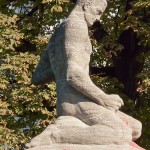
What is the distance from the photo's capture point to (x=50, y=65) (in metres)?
7.17

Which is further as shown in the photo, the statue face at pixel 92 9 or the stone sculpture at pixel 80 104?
the statue face at pixel 92 9

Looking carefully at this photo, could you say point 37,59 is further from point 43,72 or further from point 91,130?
point 91,130

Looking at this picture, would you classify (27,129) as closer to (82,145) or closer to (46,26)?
(46,26)

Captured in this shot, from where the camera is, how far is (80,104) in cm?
658

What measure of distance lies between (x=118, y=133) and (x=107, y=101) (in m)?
0.45

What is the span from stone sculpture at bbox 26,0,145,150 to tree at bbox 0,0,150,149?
536cm

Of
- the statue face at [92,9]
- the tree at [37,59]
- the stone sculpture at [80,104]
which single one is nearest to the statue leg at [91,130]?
the stone sculpture at [80,104]

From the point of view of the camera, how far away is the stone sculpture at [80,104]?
20.6ft

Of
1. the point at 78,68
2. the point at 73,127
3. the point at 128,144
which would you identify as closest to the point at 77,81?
the point at 78,68

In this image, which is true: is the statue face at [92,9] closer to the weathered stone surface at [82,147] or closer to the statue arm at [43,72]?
the statue arm at [43,72]

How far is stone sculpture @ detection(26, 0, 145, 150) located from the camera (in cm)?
629

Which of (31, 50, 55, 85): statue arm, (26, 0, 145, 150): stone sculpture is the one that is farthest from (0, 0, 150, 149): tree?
(26, 0, 145, 150): stone sculpture

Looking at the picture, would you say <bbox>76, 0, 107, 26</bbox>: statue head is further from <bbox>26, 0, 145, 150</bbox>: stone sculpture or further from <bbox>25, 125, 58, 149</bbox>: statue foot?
<bbox>25, 125, 58, 149</bbox>: statue foot

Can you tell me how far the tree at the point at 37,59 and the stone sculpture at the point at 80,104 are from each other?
536 cm
